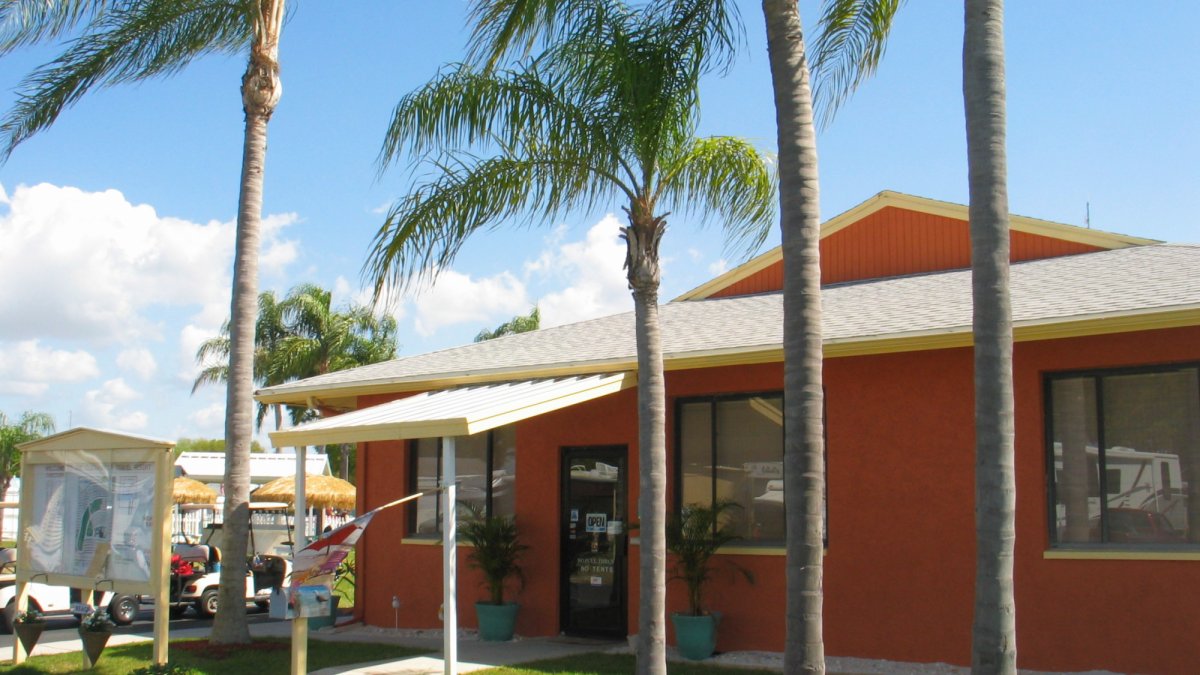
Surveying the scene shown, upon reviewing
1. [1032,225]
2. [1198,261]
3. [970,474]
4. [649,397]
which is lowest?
[970,474]

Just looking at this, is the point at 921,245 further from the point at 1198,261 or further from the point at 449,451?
the point at 449,451

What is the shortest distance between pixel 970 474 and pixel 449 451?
512cm

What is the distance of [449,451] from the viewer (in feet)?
35.6

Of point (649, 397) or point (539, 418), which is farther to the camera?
point (539, 418)

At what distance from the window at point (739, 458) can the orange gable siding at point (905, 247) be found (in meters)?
3.97

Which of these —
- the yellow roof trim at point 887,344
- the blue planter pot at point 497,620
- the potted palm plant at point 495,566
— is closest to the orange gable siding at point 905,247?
the yellow roof trim at point 887,344

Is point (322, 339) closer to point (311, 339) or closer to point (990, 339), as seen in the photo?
point (311, 339)

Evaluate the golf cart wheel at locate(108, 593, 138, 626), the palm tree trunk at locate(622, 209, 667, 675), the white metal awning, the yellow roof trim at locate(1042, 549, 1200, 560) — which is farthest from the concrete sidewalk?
the yellow roof trim at locate(1042, 549, 1200, 560)

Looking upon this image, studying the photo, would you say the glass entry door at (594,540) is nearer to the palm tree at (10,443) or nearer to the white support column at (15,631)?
the white support column at (15,631)

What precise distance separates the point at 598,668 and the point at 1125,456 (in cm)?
549

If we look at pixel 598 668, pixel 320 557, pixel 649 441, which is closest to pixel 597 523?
pixel 598 668

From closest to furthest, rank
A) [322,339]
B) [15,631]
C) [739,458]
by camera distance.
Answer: [15,631], [739,458], [322,339]

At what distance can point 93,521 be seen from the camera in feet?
40.2

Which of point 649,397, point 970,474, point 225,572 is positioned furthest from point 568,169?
point 225,572
